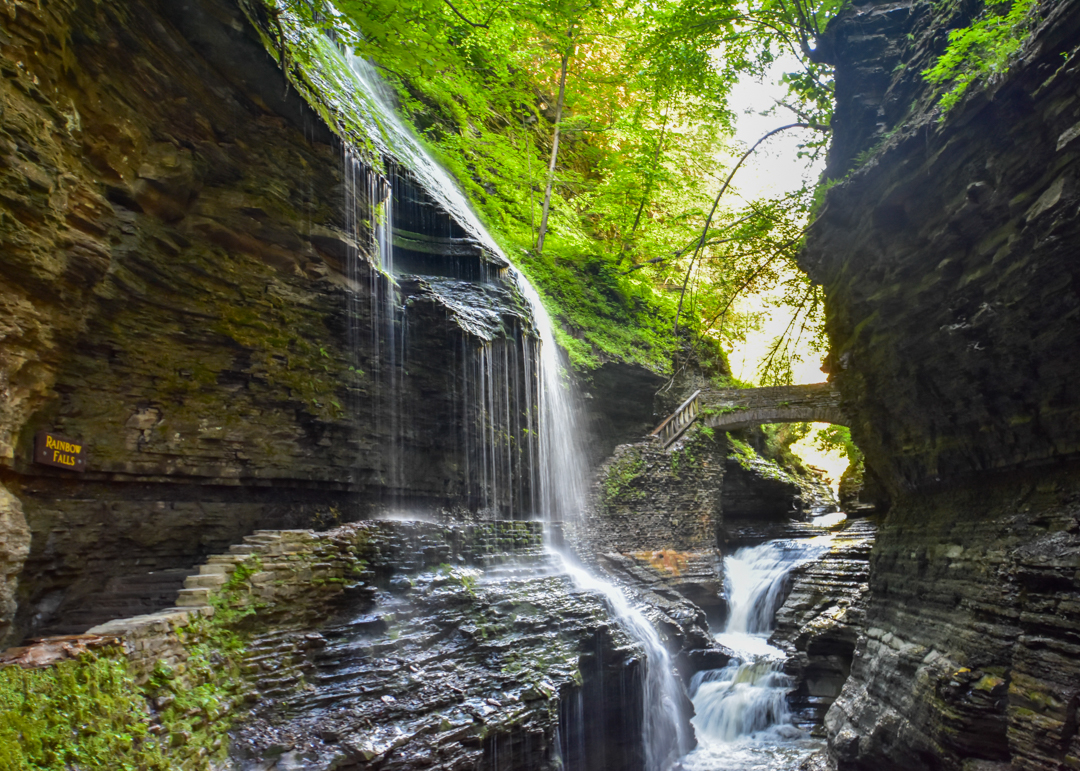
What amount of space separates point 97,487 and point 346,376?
11.4ft

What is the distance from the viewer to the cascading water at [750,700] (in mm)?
8820

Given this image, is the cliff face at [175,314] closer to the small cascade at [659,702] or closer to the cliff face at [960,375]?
the small cascade at [659,702]

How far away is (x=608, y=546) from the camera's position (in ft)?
50.6

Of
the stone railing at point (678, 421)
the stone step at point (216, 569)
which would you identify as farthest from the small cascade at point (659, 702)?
the stone railing at point (678, 421)

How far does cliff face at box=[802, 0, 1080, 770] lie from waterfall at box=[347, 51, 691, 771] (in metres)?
2.73

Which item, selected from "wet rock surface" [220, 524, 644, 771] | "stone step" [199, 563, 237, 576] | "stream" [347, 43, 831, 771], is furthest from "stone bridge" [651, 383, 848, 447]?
"stone step" [199, 563, 237, 576]

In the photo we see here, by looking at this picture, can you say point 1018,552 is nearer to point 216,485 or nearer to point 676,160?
point 216,485

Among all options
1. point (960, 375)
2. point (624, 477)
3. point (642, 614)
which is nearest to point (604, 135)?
point (624, 477)

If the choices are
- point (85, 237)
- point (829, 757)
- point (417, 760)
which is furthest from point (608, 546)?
point (85, 237)

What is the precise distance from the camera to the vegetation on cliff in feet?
26.5

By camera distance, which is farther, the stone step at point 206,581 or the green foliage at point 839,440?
the green foliage at point 839,440

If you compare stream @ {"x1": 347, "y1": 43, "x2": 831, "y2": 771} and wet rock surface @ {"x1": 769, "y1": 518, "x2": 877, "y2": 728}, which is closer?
stream @ {"x1": 347, "y1": 43, "x2": 831, "y2": 771}

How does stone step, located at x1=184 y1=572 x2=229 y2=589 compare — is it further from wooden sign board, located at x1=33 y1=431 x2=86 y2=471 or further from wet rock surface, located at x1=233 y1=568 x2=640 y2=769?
wooden sign board, located at x1=33 y1=431 x2=86 y2=471

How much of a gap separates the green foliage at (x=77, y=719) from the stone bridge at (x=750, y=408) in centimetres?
1509
